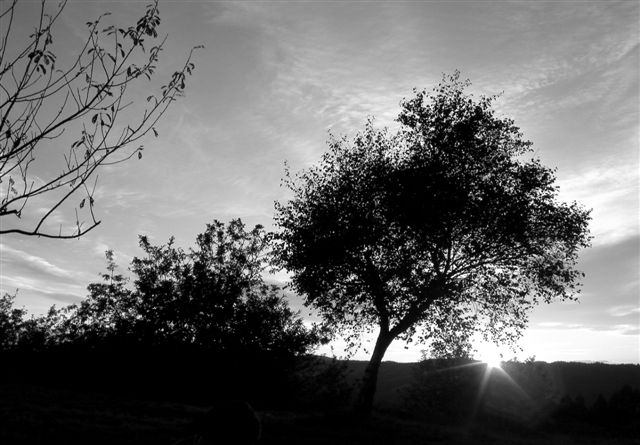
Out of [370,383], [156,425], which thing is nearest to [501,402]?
[370,383]

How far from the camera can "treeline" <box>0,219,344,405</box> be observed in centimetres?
3781

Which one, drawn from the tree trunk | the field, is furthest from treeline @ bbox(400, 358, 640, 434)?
the tree trunk

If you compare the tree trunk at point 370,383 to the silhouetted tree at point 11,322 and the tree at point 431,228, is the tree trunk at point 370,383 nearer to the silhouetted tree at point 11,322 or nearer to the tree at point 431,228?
the tree at point 431,228

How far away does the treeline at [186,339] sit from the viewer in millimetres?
37812

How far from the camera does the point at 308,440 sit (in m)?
20.8

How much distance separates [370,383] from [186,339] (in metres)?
18.5

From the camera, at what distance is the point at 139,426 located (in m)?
19.0

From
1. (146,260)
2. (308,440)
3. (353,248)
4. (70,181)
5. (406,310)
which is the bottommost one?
(308,440)

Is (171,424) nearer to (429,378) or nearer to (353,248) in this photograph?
(353,248)

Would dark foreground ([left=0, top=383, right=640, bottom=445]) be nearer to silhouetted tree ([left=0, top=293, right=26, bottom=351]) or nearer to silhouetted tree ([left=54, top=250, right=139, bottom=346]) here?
silhouetted tree ([left=54, top=250, right=139, bottom=346])

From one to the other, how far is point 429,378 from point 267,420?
34.2m

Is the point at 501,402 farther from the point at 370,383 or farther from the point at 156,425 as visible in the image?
the point at 156,425

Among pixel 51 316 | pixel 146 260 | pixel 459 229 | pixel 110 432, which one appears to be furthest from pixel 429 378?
pixel 51 316

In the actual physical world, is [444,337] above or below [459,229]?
below
